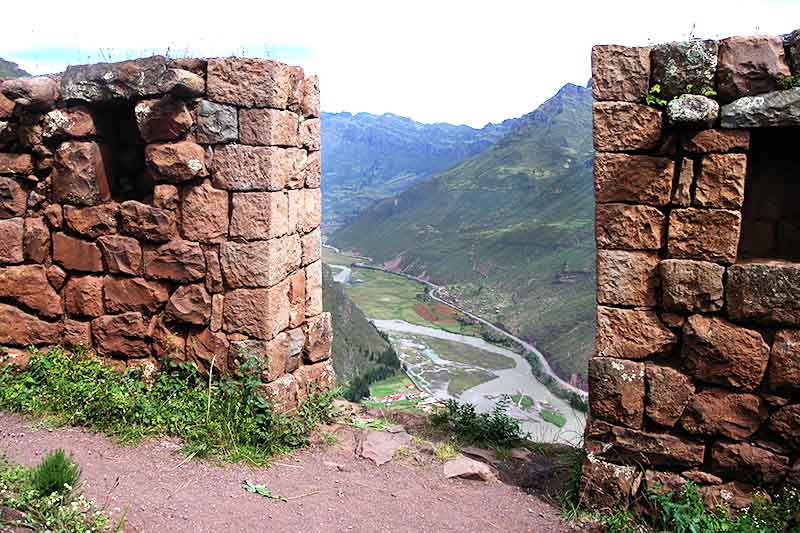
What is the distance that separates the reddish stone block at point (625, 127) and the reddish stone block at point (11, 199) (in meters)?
5.53

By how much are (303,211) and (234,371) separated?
174 cm

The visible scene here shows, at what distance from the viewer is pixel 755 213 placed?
493 cm

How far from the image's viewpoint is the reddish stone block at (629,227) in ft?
15.5

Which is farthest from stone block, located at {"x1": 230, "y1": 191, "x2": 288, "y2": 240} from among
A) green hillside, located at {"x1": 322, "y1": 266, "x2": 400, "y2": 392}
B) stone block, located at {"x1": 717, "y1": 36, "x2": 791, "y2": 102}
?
green hillside, located at {"x1": 322, "y1": 266, "x2": 400, "y2": 392}

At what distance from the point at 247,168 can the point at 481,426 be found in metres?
3.36

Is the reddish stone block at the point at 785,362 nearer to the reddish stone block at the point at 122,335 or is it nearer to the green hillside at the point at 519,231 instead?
the reddish stone block at the point at 122,335

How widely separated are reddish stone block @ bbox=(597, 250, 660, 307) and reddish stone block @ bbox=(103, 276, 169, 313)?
395 centimetres

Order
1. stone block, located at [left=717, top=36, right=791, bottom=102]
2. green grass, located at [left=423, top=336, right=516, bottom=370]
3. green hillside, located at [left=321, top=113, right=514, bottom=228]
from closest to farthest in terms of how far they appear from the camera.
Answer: stone block, located at [left=717, top=36, right=791, bottom=102]
green grass, located at [left=423, top=336, right=516, bottom=370]
green hillside, located at [left=321, top=113, right=514, bottom=228]

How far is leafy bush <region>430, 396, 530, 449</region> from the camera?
248 inches

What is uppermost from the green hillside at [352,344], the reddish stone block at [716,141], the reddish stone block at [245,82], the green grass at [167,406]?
the reddish stone block at [245,82]

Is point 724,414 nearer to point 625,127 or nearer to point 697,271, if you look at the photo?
point 697,271

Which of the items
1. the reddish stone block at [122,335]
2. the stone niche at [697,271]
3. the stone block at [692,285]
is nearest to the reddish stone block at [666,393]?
the stone niche at [697,271]

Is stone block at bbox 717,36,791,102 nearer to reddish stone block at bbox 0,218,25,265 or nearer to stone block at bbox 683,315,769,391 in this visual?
stone block at bbox 683,315,769,391

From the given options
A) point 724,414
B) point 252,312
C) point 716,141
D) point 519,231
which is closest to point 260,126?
point 252,312
